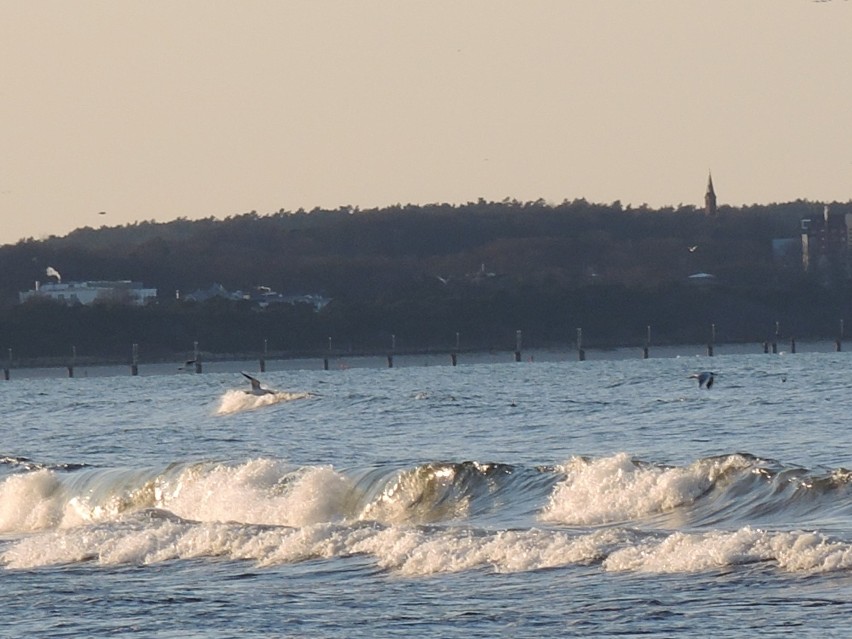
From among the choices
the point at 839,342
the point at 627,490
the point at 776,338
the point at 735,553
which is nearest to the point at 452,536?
the point at 735,553

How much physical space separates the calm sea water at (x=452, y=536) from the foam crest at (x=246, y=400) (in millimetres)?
22414

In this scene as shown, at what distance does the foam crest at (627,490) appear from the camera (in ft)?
84.8

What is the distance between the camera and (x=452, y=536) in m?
22.8

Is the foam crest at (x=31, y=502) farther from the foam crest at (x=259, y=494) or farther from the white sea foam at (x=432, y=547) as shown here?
the white sea foam at (x=432, y=547)

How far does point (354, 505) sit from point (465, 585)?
29.9 feet

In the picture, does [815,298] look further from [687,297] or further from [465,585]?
[465,585]

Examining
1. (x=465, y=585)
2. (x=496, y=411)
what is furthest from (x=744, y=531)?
(x=496, y=411)

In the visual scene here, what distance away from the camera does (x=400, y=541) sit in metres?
22.7

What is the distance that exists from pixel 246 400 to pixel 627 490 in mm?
46270

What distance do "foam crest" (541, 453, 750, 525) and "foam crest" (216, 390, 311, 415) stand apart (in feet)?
134

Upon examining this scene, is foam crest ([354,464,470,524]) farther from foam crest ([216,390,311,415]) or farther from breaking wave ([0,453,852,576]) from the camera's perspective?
foam crest ([216,390,311,415])

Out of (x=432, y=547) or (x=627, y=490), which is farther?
(x=627, y=490)

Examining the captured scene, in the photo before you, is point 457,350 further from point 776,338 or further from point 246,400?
point 246,400

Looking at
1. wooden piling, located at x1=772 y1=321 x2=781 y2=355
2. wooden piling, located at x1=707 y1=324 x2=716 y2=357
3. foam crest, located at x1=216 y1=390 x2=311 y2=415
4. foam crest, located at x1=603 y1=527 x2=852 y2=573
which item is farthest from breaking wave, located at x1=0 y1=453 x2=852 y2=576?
wooden piling, located at x1=707 y1=324 x2=716 y2=357
